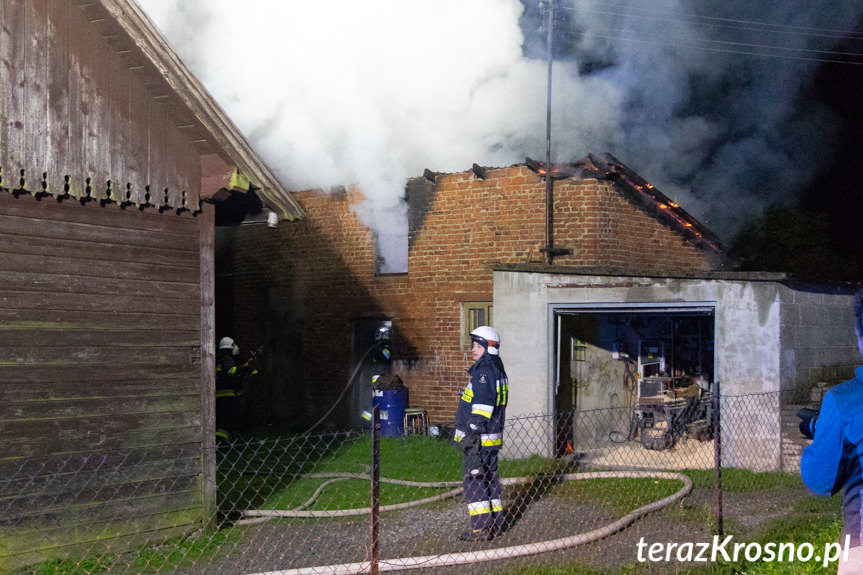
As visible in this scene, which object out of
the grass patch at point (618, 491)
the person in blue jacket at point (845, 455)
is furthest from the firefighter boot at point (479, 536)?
the person in blue jacket at point (845, 455)

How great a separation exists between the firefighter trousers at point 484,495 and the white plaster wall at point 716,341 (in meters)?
2.06

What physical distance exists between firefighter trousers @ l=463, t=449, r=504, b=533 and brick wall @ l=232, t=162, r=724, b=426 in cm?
429

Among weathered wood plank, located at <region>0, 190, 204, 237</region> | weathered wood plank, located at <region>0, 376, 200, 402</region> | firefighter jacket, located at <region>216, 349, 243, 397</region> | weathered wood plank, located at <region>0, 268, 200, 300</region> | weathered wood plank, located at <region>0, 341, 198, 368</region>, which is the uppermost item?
weathered wood plank, located at <region>0, 190, 204, 237</region>

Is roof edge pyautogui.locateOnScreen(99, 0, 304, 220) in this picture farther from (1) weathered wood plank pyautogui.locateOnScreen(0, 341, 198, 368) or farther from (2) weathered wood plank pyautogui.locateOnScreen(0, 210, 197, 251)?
(1) weathered wood plank pyautogui.locateOnScreen(0, 341, 198, 368)

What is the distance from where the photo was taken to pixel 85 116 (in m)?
5.94

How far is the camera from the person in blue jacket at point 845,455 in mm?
3145

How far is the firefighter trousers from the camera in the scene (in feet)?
21.5

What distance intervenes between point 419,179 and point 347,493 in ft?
22.4

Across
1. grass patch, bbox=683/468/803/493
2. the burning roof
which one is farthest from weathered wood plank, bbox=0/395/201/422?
the burning roof

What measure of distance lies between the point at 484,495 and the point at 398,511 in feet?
4.89

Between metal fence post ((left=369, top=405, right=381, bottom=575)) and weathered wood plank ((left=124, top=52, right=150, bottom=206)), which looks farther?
weathered wood plank ((left=124, top=52, right=150, bottom=206))

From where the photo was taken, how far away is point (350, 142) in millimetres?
12820

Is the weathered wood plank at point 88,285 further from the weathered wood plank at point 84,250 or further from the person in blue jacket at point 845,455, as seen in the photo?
the person in blue jacket at point 845,455

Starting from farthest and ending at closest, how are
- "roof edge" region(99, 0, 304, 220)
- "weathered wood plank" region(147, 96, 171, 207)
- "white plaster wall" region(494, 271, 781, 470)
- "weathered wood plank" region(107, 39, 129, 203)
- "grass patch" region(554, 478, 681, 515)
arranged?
"white plaster wall" region(494, 271, 781, 470), "grass patch" region(554, 478, 681, 515), "weathered wood plank" region(147, 96, 171, 207), "weathered wood plank" region(107, 39, 129, 203), "roof edge" region(99, 0, 304, 220)
